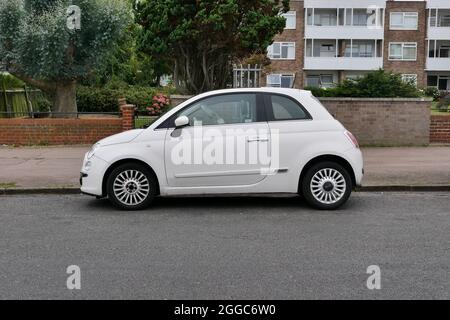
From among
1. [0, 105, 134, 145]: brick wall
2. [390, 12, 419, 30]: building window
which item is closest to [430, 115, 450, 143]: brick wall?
[0, 105, 134, 145]: brick wall

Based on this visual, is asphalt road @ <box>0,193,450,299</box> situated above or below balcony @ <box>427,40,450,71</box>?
below

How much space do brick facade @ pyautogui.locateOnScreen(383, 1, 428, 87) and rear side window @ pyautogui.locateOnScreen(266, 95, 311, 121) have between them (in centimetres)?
4699

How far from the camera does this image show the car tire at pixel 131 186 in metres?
Answer: 7.99

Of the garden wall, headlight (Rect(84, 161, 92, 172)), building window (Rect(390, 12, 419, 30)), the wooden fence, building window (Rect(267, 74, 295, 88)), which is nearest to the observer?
headlight (Rect(84, 161, 92, 172))

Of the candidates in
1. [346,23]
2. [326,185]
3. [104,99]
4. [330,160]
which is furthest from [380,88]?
[346,23]

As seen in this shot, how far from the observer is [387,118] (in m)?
14.5

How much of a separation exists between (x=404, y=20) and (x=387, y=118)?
4176cm

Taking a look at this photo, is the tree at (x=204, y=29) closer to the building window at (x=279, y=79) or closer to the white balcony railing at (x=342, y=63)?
the building window at (x=279, y=79)

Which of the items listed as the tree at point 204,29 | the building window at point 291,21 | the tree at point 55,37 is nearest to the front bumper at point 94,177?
the tree at point 204,29

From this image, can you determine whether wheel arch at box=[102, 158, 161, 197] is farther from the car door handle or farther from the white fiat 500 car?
the car door handle

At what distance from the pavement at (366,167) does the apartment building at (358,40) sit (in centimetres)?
3841

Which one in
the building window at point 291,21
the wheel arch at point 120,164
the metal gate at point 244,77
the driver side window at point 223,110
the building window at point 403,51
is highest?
the building window at point 291,21

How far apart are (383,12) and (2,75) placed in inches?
1605

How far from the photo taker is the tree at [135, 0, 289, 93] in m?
14.4
